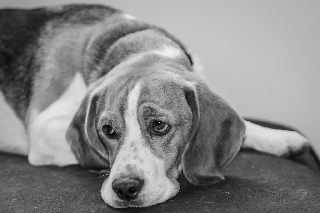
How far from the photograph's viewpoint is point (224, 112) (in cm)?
249

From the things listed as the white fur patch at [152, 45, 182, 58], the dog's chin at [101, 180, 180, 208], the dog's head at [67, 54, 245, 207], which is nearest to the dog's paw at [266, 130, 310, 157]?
the dog's head at [67, 54, 245, 207]

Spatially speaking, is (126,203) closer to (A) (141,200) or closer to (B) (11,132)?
(A) (141,200)

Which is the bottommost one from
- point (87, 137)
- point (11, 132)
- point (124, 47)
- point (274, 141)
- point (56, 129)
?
point (11, 132)

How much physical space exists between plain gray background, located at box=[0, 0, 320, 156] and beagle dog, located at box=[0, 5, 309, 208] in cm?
89

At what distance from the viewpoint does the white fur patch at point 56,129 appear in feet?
9.80

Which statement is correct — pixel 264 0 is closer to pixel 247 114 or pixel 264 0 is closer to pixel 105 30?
pixel 247 114

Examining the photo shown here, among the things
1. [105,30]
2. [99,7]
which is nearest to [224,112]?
[105,30]

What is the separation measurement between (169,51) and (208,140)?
0.71m

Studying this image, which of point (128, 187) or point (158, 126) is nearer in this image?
point (128, 187)

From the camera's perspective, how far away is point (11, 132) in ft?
11.1

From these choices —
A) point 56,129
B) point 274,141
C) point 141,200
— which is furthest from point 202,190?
point 56,129

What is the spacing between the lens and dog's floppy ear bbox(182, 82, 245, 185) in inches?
96.9

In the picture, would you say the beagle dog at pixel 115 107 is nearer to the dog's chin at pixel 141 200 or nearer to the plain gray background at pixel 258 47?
the dog's chin at pixel 141 200

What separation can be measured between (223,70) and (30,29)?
5.47ft
